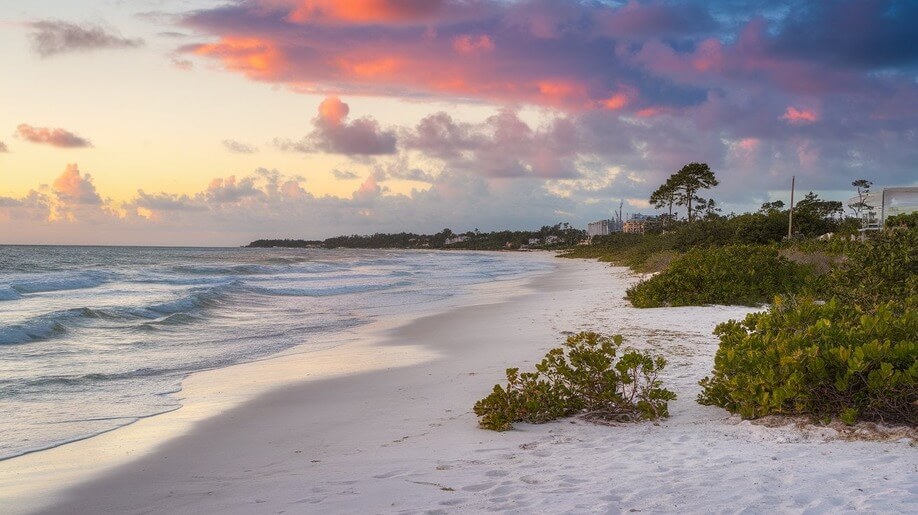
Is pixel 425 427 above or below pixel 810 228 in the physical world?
below

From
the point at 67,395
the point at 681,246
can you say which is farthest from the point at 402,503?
the point at 681,246

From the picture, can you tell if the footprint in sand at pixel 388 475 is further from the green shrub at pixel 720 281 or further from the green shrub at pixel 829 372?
the green shrub at pixel 720 281

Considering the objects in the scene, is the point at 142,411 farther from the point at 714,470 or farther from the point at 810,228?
the point at 810,228

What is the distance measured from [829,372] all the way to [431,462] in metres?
3.20

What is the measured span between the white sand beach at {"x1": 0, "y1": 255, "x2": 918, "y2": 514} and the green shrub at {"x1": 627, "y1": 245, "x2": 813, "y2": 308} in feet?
27.4

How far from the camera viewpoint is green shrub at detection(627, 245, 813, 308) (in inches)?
658

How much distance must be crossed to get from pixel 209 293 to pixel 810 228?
134 ft

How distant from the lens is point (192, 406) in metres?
7.87

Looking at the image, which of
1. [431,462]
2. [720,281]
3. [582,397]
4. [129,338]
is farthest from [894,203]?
[431,462]

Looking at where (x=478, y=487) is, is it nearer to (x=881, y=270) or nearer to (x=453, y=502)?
(x=453, y=502)

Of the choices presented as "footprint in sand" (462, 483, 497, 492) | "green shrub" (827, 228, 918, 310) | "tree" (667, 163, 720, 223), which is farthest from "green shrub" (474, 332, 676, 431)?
"tree" (667, 163, 720, 223)

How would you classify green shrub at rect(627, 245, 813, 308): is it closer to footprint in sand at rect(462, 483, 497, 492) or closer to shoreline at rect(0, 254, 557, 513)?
shoreline at rect(0, 254, 557, 513)

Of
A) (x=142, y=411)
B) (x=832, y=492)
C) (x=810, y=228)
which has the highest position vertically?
(x=810, y=228)

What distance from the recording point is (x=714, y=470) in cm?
462
